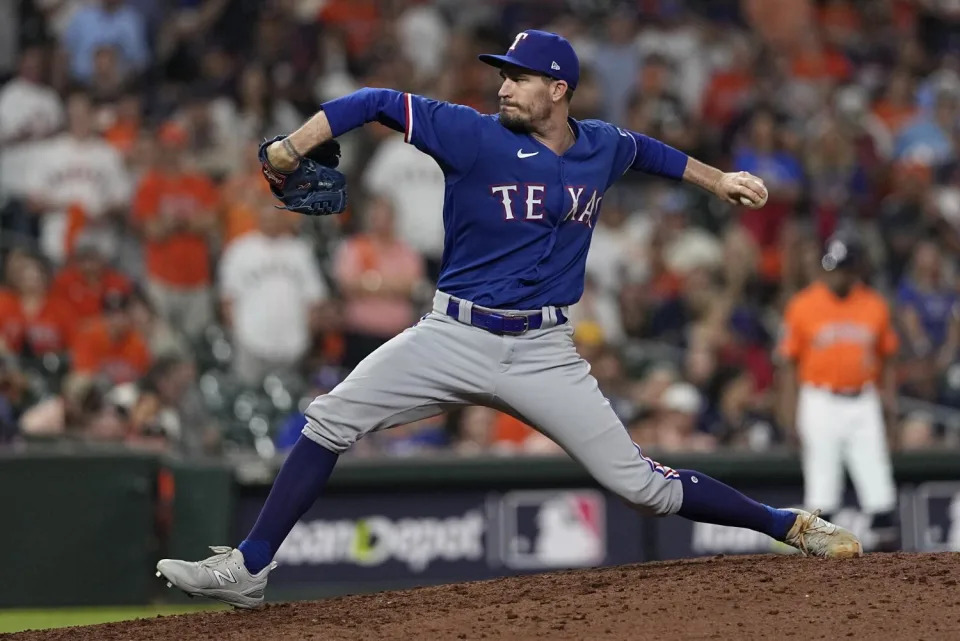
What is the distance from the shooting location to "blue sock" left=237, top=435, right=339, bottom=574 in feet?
18.7

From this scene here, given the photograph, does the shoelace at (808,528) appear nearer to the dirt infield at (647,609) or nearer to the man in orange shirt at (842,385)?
the dirt infield at (647,609)

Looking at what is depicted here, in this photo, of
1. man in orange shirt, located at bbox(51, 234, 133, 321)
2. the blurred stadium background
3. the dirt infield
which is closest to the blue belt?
the dirt infield

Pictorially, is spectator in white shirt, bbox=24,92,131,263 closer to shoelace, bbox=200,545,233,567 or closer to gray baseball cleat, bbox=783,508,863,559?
shoelace, bbox=200,545,233,567

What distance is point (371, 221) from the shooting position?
12.0 meters

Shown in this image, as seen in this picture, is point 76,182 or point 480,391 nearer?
point 480,391

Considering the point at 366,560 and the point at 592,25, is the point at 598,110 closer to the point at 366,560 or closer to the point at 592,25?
the point at 592,25

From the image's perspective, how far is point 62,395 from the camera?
35.0 feet

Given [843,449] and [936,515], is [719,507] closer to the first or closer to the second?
[843,449]

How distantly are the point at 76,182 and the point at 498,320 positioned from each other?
7.11 m

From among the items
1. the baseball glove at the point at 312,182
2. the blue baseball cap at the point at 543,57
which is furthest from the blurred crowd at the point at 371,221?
the blue baseball cap at the point at 543,57

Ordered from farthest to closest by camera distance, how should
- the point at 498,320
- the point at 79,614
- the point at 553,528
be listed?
the point at 553,528, the point at 79,614, the point at 498,320

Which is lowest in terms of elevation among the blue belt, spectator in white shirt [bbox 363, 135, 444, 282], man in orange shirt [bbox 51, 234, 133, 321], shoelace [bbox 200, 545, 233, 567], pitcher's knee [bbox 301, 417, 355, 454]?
shoelace [bbox 200, 545, 233, 567]

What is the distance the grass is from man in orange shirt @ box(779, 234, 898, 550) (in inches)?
147

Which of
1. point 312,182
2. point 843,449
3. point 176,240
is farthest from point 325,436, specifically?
point 176,240
